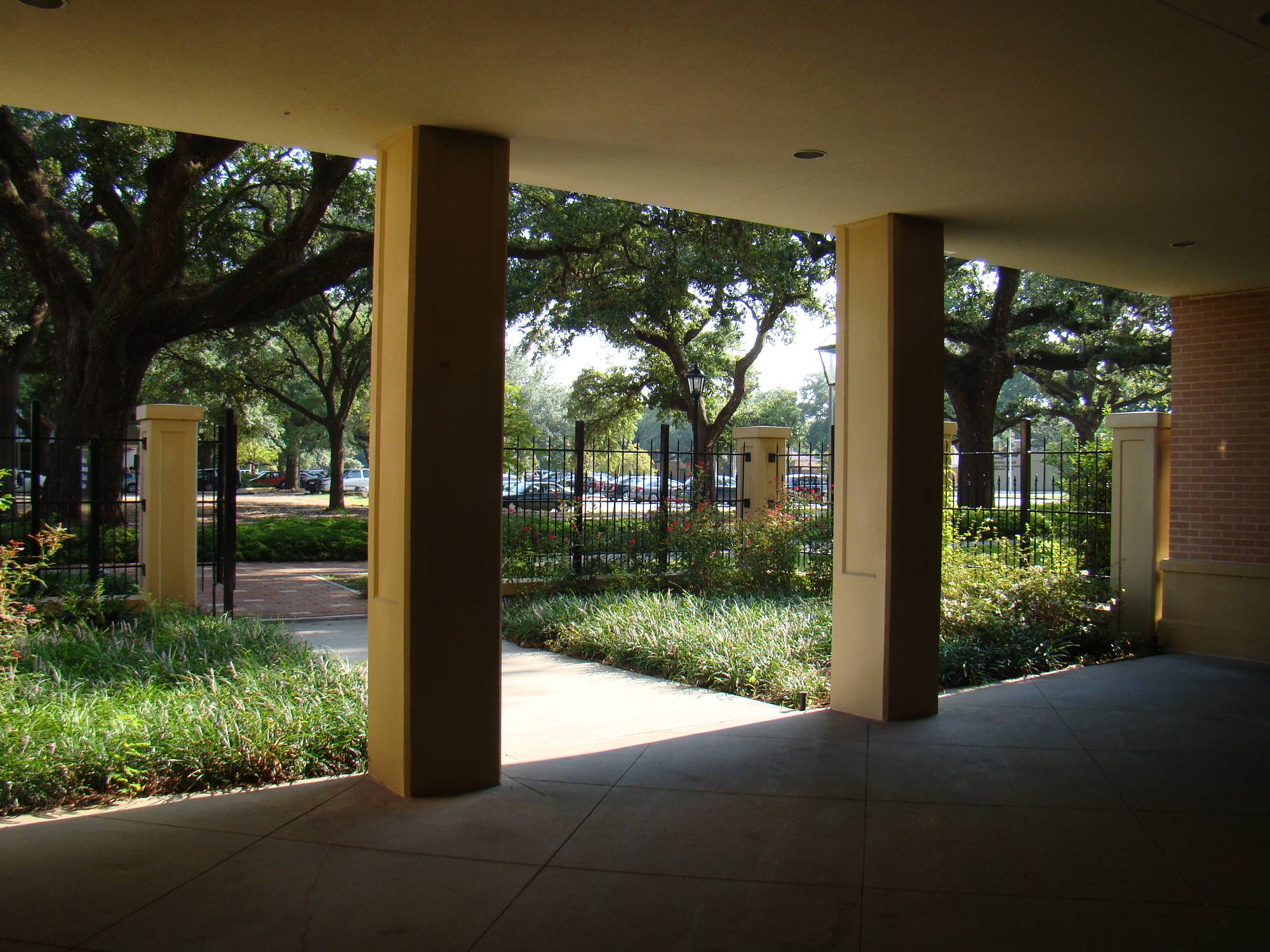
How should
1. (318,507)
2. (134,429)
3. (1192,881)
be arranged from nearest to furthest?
(1192,881), (134,429), (318,507)

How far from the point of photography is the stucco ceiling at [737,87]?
3711 mm

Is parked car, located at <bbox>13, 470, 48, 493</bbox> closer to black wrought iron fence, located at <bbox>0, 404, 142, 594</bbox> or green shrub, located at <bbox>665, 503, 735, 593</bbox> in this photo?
black wrought iron fence, located at <bbox>0, 404, 142, 594</bbox>

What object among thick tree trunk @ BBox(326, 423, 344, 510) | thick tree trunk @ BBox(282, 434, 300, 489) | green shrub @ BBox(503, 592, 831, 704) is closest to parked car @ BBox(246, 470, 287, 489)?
thick tree trunk @ BBox(282, 434, 300, 489)

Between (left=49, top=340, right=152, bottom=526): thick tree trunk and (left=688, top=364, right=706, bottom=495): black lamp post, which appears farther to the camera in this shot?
(left=49, top=340, right=152, bottom=526): thick tree trunk

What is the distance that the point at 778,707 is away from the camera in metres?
7.09

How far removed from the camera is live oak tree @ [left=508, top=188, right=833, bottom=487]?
1698 cm

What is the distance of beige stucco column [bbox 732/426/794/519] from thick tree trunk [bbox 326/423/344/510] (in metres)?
20.2

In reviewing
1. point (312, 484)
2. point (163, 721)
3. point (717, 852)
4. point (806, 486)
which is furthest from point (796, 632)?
Result: point (312, 484)

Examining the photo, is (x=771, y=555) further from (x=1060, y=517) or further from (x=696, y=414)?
(x=696, y=414)

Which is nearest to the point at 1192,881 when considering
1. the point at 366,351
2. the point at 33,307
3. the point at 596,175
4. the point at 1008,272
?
the point at 596,175

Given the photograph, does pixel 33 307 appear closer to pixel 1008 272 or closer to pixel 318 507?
pixel 318 507

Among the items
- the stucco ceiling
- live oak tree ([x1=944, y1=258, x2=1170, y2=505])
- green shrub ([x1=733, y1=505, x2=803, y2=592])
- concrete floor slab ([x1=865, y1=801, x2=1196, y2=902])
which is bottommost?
concrete floor slab ([x1=865, y1=801, x2=1196, y2=902])

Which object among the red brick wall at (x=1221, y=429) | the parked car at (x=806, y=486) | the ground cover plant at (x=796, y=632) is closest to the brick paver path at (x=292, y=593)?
the ground cover plant at (x=796, y=632)

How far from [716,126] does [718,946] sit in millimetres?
3799
